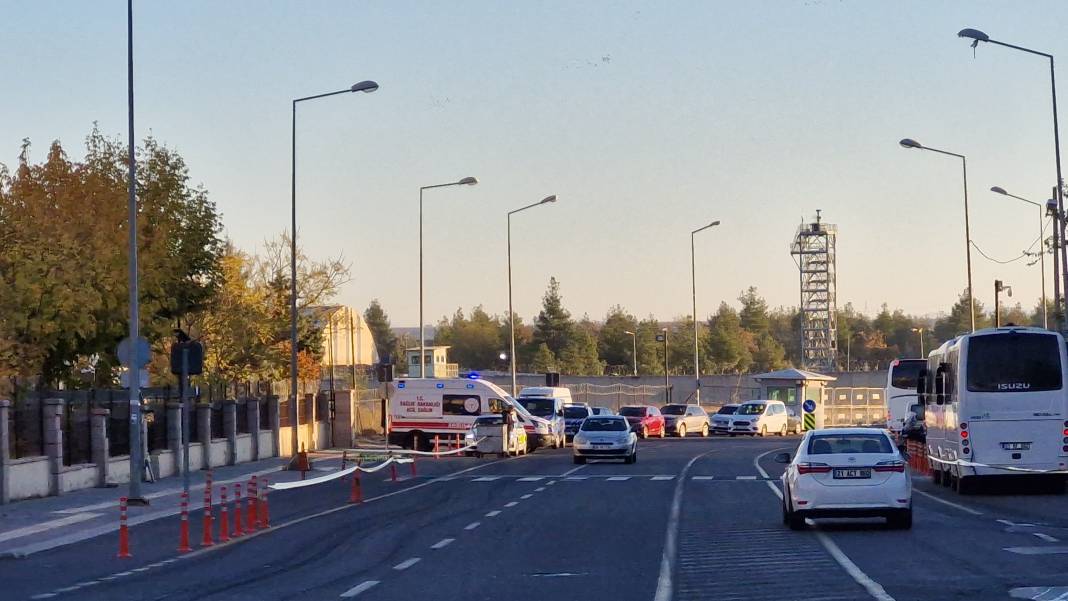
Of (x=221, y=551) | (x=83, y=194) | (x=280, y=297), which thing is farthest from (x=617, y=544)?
(x=280, y=297)

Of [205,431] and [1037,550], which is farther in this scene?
[205,431]

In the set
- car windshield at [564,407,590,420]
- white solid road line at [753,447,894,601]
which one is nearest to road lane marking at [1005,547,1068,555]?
white solid road line at [753,447,894,601]

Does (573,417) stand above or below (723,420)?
above

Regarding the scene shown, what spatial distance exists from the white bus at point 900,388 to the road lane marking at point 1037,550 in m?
39.4

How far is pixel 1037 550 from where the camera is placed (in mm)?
18281

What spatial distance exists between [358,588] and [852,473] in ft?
27.2

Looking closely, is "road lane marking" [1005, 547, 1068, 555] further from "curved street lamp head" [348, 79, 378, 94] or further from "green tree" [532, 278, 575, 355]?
"green tree" [532, 278, 575, 355]

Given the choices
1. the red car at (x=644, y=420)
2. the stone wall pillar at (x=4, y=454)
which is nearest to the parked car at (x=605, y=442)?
the stone wall pillar at (x=4, y=454)

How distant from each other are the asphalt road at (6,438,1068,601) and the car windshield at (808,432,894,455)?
3.93ft

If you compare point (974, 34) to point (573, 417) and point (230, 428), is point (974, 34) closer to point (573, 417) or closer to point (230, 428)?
point (230, 428)

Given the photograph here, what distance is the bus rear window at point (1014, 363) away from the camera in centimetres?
2930

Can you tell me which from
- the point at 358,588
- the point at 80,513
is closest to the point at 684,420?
the point at 80,513

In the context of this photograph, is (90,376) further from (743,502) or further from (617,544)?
(617,544)

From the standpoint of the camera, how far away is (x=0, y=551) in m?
21.3
